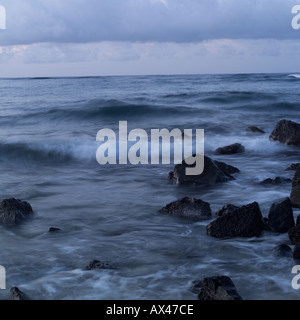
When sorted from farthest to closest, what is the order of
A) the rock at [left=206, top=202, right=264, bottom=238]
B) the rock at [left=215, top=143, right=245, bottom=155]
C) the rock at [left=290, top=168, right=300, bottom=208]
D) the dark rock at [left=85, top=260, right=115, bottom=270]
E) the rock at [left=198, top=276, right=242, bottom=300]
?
the rock at [left=215, top=143, right=245, bottom=155], the rock at [left=290, top=168, right=300, bottom=208], the rock at [left=206, top=202, right=264, bottom=238], the dark rock at [left=85, top=260, right=115, bottom=270], the rock at [left=198, top=276, right=242, bottom=300]

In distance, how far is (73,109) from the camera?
21578 millimetres

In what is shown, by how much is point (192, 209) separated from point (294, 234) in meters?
1.50

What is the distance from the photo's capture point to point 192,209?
6.47 metres

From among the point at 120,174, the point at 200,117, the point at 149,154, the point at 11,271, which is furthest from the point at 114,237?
A: the point at 200,117

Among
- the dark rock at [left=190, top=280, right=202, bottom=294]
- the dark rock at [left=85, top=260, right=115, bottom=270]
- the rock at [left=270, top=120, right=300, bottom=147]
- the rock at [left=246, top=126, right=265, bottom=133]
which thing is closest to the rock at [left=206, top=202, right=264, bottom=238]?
the dark rock at [left=190, top=280, right=202, bottom=294]

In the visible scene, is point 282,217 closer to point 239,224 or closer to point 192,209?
point 239,224

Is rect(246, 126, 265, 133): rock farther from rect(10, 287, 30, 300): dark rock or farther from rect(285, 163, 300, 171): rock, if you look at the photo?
rect(10, 287, 30, 300): dark rock

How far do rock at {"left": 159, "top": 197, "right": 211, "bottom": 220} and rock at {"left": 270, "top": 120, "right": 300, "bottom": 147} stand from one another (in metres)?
6.57

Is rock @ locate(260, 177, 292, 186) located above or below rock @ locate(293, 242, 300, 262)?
above

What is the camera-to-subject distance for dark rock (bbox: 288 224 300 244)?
210 inches

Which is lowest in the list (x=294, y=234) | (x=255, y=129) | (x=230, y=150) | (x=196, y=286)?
(x=196, y=286)

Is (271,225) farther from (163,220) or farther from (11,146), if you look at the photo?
(11,146)

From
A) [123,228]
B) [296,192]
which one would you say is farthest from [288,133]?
[123,228]
